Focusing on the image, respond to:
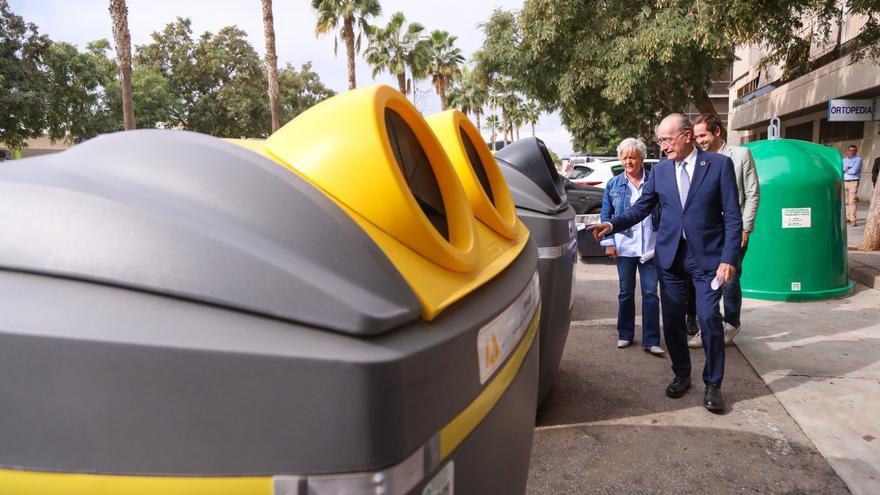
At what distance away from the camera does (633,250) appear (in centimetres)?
477

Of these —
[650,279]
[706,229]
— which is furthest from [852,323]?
[706,229]

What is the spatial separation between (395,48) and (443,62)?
6927 millimetres

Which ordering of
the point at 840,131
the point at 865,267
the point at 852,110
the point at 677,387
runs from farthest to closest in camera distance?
the point at 840,131, the point at 852,110, the point at 865,267, the point at 677,387

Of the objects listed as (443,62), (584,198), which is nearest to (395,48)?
(443,62)

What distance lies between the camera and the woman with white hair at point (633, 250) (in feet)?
15.3

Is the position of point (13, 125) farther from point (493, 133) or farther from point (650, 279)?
point (493, 133)

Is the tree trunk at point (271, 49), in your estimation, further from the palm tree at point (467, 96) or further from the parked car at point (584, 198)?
the palm tree at point (467, 96)

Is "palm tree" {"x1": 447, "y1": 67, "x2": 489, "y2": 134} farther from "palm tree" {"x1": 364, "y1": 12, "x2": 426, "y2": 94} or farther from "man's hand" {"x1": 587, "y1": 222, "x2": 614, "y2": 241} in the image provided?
"man's hand" {"x1": 587, "y1": 222, "x2": 614, "y2": 241}

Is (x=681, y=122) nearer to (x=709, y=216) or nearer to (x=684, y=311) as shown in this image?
(x=709, y=216)

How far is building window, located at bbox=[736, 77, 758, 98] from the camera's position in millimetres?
35166

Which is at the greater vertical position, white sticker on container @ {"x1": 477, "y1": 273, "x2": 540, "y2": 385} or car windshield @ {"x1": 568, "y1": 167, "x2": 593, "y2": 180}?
car windshield @ {"x1": 568, "y1": 167, "x2": 593, "y2": 180}

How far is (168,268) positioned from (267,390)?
259 mm

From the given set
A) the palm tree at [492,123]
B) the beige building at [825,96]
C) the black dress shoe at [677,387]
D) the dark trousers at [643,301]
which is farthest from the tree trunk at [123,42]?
the palm tree at [492,123]

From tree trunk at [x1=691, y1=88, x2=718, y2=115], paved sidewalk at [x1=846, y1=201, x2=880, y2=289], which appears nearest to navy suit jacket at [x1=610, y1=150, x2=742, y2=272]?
paved sidewalk at [x1=846, y1=201, x2=880, y2=289]
